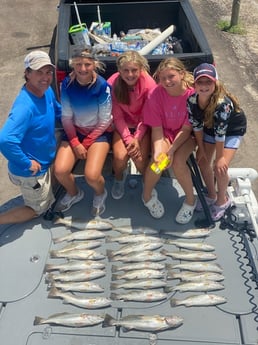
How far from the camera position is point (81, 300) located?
3789 millimetres

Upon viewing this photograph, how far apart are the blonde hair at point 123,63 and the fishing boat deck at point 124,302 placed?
3.67 feet

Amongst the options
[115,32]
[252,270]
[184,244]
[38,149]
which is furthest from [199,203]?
[115,32]

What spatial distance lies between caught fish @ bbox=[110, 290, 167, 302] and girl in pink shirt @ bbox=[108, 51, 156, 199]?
1420 mm

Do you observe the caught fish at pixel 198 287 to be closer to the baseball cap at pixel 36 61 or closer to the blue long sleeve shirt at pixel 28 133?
the blue long sleeve shirt at pixel 28 133

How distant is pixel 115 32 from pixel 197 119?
3241 millimetres

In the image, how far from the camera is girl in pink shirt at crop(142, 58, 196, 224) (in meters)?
4.38

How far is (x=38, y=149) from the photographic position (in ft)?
14.0

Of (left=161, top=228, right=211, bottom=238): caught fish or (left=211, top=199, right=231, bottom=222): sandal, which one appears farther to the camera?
(left=211, top=199, right=231, bottom=222): sandal

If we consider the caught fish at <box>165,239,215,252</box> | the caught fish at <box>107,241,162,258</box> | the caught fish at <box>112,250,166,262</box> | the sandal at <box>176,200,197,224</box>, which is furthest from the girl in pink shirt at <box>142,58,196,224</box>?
the caught fish at <box>112,250,166,262</box>

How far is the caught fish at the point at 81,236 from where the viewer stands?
4363 millimetres

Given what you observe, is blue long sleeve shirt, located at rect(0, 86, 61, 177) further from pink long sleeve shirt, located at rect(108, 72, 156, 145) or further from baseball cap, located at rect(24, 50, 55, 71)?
pink long sleeve shirt, located at rect(108, 72, 156, 145)

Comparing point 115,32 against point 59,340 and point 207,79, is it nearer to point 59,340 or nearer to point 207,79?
point 207,79

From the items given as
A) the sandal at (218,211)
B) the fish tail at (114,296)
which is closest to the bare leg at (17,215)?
the fish tail at (114,296)

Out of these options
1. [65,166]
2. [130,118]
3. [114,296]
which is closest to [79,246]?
[114,296]
